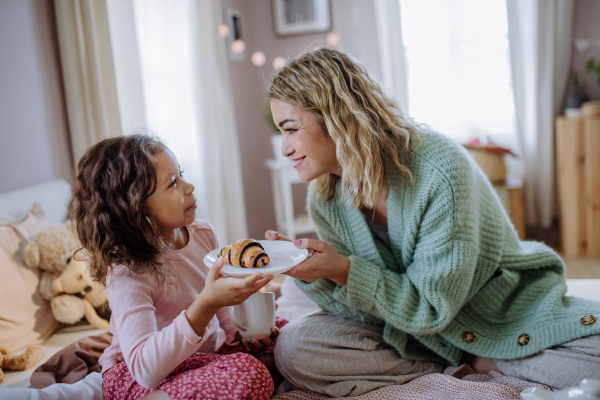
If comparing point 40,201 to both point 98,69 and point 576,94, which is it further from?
point 576,94

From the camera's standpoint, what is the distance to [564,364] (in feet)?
3.96

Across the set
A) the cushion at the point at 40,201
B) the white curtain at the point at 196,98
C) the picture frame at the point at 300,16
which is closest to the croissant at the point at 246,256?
the cushion at the point at 40,201

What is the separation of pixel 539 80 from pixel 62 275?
2944mm

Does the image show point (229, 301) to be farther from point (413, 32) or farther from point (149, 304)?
point (413, 32)

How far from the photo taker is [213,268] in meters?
1.07

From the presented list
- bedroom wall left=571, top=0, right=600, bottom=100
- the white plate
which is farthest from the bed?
bedroom wall left=571, top=0, right=600, bottom=100

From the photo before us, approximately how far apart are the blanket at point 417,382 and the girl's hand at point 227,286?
14.9 inches

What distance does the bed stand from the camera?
1179mm

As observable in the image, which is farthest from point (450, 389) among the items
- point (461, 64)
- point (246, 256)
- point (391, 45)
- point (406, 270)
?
point (461, 64)

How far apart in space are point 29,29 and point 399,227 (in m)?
1.85

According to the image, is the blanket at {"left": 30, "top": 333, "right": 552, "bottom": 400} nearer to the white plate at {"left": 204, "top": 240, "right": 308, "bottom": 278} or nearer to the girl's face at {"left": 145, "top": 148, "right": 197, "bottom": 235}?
the white plate at {"left": 204, "top": 240, "right": 308, "bottom": 278}

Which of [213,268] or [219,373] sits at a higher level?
[213,268]

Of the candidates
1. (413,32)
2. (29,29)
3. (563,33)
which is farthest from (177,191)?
(563,33)

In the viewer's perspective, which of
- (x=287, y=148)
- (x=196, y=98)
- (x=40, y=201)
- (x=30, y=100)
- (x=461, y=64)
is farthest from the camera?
(x=461, y=64)
